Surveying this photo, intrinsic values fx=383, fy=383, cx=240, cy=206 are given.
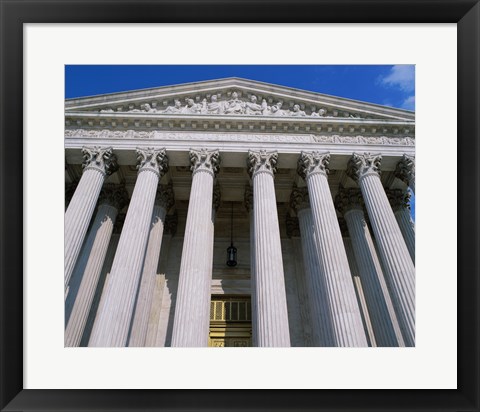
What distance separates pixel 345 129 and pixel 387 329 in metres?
9.46

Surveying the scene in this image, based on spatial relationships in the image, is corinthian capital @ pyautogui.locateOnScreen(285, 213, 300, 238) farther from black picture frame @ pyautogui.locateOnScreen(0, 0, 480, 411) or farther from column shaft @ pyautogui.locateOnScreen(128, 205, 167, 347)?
black picture frame @ pyautogui.locateOnScreen(0, 0, 480, 411)

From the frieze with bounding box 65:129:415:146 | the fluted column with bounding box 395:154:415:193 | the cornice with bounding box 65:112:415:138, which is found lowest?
the fluted column with bounding box 395:154:415:193

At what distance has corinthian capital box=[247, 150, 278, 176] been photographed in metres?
17.6

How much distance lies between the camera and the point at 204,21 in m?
6.29

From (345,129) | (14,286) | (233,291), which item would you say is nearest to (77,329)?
(233,291)

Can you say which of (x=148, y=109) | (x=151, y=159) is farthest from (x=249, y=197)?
(x=148, y=109)

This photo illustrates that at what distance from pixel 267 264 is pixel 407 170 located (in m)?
8.50

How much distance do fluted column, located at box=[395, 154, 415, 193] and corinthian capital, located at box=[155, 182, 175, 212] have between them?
11554mm

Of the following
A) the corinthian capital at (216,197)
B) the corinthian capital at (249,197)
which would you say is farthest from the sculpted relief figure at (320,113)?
the corinthian capital at (216,197)

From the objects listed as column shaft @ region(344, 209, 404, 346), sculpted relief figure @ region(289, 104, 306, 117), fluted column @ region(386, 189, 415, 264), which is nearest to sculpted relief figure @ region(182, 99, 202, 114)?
sculpted relief figure @ region(289, 104, 306, 117)

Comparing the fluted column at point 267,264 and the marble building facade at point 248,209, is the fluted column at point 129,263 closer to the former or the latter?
the marble building facade at point 248,209

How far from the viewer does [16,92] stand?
6203mm

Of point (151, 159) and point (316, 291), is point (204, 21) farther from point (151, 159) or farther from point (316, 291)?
point (316, 291)

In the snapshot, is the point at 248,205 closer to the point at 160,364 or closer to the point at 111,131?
the point at 111,131
